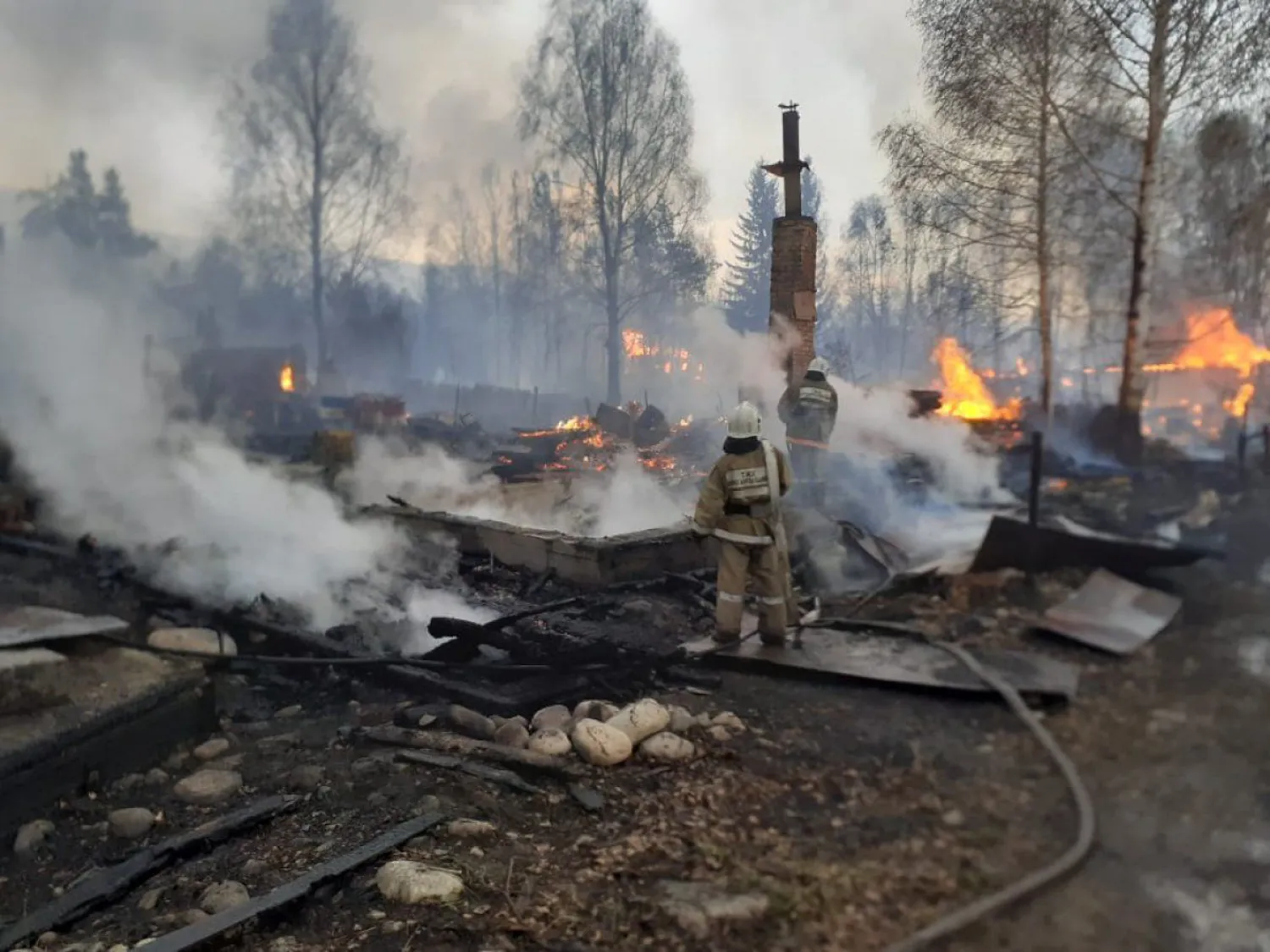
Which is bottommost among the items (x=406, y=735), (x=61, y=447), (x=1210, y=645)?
(x=406, y=735)

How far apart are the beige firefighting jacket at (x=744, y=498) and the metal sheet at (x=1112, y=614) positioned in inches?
87.0

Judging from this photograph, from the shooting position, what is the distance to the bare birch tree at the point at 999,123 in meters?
17.6

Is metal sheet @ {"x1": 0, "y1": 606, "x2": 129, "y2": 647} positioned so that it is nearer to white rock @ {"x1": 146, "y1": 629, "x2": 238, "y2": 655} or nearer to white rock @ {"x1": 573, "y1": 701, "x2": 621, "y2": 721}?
white rock @ {"x1": 146, "y1": 629, "x2": 238, "y2": 655}

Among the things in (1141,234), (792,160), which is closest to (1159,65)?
(1141,234)

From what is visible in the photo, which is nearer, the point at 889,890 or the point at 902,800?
the point at 889,890

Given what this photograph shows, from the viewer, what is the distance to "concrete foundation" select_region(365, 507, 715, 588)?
27.2ft

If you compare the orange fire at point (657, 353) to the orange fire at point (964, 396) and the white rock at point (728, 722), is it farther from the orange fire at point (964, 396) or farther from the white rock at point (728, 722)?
the white rock at point (728, 722)

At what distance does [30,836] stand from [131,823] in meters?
0.46

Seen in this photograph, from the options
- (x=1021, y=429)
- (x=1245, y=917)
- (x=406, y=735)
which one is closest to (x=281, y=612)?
(x=406, y=735)

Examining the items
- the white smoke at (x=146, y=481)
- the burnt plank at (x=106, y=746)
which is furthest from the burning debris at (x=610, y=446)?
the burnt plank at (x=106, y=746)

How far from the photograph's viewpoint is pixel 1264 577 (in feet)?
23.0

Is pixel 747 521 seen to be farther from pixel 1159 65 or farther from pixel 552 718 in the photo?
pixel 1159 65

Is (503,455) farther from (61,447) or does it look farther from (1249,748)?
(1249,748)

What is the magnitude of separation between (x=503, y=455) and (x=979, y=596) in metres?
12.0
